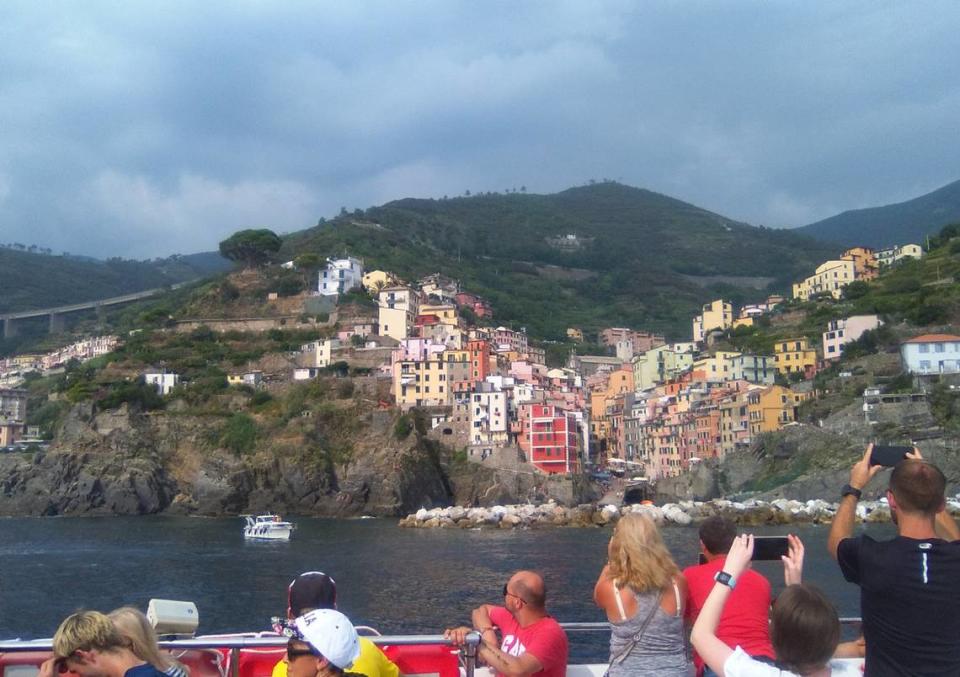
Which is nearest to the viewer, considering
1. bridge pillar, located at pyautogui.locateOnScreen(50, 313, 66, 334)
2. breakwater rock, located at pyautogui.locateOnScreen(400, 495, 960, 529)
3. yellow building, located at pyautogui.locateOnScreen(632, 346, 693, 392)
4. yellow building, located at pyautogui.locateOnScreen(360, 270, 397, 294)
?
breakwater rock, located at pyautogui.locateOnScreen(400, 495, 960, 529)

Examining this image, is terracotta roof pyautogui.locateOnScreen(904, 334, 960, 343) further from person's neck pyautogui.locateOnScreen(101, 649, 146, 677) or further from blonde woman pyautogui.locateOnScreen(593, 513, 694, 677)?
person's neck pyautogui.locateOnScreen(101, 649, 146, 677)

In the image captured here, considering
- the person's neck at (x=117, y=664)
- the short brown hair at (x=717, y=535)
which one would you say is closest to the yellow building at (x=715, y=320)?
the short brown hair at (x=717, y=535)

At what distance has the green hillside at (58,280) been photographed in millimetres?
145250

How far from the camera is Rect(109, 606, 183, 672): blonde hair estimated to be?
10.8 ft

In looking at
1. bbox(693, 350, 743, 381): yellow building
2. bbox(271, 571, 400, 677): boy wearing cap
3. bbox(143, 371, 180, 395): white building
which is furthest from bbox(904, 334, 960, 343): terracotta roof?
bbox(271, 571, 400, 677): boy wearing cap

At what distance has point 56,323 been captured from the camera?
127375 mm

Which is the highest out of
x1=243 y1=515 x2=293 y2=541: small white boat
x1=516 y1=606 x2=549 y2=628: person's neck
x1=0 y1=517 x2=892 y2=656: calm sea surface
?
x1=516 y1=606 x2=549 y2=628: person's neck

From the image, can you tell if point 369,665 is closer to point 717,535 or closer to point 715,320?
point 717,535

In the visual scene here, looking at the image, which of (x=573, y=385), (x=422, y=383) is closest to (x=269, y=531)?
(x=422, y=383)

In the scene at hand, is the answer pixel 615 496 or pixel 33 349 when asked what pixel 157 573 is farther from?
pixel 33 349

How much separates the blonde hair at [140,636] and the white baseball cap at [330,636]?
62cm

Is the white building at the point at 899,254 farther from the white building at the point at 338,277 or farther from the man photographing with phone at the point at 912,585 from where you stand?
the man photographing with phone at the point at 912,585

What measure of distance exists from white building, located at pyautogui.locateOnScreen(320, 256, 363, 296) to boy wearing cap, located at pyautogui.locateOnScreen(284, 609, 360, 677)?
8260 cm

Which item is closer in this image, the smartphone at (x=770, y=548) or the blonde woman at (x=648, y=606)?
the smartphone at (x=770, y=548)
